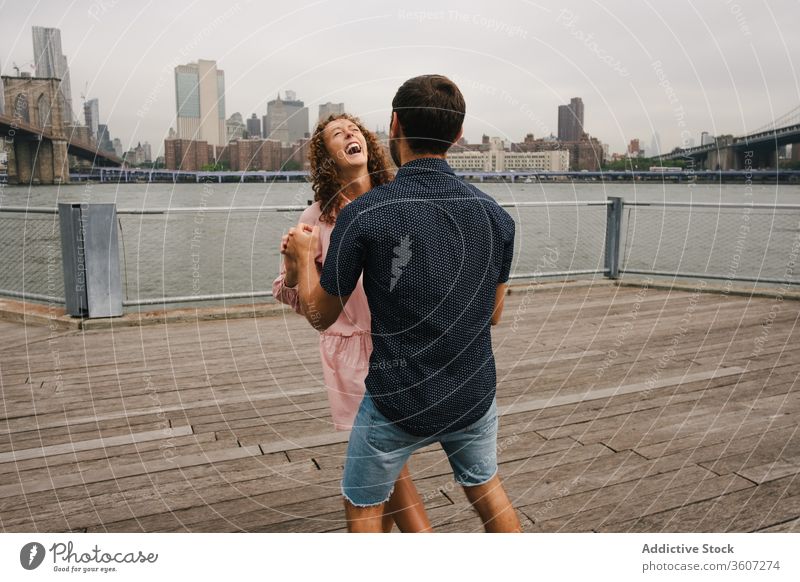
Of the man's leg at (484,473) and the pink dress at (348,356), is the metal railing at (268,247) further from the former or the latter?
the man's leg at (484,473)

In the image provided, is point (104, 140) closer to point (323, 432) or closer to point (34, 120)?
point (34, 120)

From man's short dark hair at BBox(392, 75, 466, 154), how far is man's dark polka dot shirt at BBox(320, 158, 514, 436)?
2.1 inches

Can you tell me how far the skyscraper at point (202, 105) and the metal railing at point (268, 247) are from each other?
246 cm

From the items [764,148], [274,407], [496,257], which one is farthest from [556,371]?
[496,257]

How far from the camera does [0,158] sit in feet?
12.2

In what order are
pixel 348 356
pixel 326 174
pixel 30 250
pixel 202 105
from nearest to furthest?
pixel 348 356 < pixel 326 174 < pixel 202 105 < pixel 30 250

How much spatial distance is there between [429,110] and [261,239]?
9.93 metres

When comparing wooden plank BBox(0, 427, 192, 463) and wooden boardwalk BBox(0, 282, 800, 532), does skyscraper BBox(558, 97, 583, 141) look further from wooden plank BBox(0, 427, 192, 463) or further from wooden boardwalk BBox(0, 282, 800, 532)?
wooden plank BBox(0, 427, 192, 463)

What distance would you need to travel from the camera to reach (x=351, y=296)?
2076 mm

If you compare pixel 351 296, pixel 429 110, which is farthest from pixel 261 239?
pixel 429 110

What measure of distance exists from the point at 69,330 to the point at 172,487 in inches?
131

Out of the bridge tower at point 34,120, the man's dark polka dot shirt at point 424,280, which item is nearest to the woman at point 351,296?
the man's dark polka dot shirt at point 424,280
